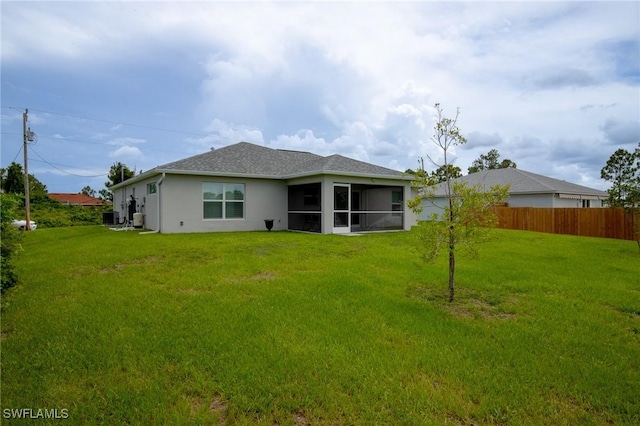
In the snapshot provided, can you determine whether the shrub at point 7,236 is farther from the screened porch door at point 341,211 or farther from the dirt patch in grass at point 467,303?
the screened porch door at point 341,211

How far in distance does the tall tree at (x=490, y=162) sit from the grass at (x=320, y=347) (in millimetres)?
43085

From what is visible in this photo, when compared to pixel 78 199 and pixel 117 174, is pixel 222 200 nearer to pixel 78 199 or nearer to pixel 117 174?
pixel 117 174

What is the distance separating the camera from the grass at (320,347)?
2.71m

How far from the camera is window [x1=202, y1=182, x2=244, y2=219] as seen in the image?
15.4 m

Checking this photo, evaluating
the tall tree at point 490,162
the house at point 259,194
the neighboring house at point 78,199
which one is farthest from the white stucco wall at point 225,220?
the neighboring house at point 78,199

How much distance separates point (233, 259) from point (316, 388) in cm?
584

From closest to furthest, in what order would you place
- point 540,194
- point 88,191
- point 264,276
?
point 264,276 → point 540,194 → point 88,191

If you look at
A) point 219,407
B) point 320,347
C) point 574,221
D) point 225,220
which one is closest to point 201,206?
point 225,220

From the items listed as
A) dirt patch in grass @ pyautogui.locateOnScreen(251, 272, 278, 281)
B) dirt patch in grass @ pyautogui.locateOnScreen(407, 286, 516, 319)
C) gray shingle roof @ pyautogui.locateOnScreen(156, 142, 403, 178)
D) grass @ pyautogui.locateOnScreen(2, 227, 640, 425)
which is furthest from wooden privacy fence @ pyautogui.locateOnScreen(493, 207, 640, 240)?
dirt patch in grass @ pyautogui.locateOnScreen(251, 272, 278, 281)

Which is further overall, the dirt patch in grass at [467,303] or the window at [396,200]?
the window at [396,200]

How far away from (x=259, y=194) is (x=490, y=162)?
39902 mm

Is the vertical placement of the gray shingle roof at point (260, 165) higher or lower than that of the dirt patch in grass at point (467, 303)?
higher

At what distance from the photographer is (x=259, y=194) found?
16.6 m

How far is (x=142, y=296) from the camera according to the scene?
17.6 ft
